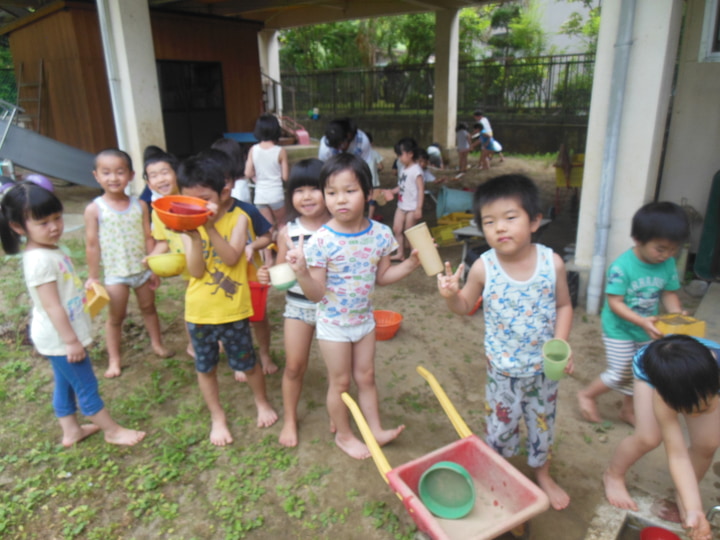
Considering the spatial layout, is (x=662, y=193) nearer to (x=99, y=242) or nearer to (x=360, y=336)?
(x=360, y=336)

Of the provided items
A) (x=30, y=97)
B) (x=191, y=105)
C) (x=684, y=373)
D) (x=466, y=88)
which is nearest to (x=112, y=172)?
(x=684, y=373)

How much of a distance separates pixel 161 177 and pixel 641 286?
2861 millimetres

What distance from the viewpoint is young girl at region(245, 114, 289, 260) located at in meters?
4.97

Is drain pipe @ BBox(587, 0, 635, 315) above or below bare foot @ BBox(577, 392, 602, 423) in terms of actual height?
above

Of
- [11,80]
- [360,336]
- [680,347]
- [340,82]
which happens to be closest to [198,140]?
[11,80]

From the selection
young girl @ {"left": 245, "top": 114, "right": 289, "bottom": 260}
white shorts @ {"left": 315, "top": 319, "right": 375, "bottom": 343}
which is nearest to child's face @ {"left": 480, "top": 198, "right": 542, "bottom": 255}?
white shorts @ {"left": 315, "top": 319, "right": 375, "bottom": 343}

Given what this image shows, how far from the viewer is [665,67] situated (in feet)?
11.9

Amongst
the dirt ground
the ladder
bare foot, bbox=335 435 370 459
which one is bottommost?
the dirt ground

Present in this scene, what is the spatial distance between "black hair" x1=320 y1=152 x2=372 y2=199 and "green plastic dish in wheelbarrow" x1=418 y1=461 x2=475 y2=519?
121cm

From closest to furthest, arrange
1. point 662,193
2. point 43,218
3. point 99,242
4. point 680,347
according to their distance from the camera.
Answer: point 680,347, point 43,218, point 99,242, point 662,193

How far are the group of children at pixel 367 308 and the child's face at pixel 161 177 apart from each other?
204 millimetres

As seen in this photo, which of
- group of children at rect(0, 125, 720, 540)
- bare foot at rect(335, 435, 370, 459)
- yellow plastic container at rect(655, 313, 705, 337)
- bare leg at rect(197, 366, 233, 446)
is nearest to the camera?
group of children at rect(0, 125, 720, 540)

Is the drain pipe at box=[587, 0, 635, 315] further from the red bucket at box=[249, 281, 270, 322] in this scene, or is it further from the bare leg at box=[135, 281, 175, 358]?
the bare leg at box=[135, 281, 175, 358]

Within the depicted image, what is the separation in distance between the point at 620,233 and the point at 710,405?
2.39 m
